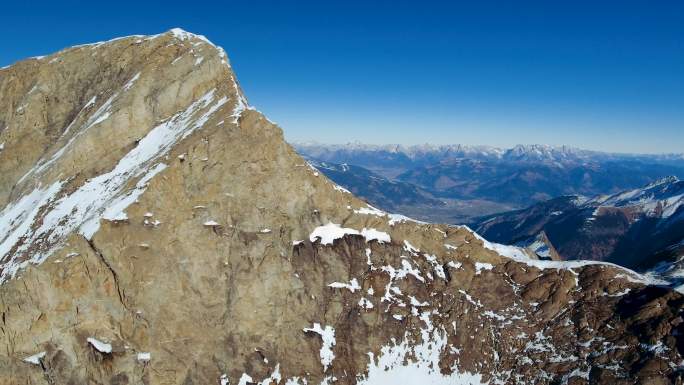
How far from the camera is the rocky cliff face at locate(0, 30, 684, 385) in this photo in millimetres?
58156

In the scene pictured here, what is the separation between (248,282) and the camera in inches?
2650

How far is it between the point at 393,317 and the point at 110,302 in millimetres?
39658

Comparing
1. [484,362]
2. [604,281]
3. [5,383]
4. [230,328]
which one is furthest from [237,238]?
[604,281]

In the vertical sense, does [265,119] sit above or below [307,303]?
above

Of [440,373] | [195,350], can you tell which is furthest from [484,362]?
[195,350]

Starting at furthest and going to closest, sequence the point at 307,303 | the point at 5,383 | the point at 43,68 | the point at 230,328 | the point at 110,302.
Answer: the point at 43,68, the point at 307,303, the point at 230,328, the point at 110,302, the point at 5,383

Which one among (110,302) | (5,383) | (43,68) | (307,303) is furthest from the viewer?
(43,68)

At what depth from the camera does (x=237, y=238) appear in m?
67.9

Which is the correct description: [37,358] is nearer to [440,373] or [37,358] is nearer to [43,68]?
[440,373]

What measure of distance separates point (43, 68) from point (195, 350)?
7399 centimetres

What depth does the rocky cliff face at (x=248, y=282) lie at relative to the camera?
58.2 m

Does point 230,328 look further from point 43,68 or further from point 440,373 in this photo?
point 43,68

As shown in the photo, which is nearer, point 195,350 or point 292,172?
point 195,350

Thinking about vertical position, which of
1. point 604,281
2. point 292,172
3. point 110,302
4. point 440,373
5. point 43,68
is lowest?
point 440,373
